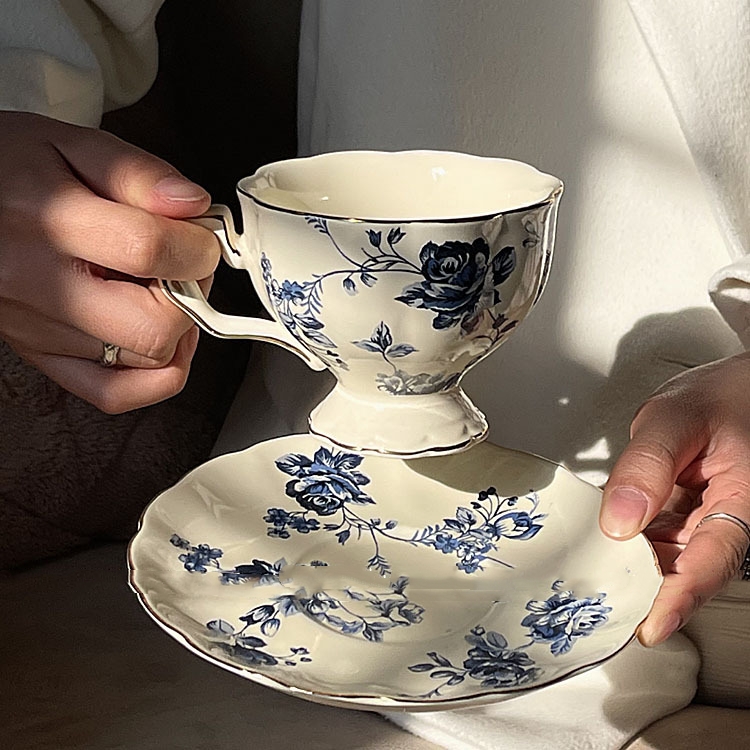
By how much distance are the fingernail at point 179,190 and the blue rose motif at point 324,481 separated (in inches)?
5.6

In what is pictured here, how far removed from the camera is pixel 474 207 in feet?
1.70

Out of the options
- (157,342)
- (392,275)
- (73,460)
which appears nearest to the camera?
(392,275)

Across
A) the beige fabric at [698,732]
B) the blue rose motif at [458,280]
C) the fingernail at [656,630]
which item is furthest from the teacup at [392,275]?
the beige fabric at [698,732]

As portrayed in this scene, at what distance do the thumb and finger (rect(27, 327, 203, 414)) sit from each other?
0.09 meters

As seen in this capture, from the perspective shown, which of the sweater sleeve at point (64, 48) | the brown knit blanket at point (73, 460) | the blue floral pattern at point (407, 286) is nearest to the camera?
the blue floral pattern at point (407, 286)

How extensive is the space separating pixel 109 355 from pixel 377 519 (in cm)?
16

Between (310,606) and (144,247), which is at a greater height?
(144,247)

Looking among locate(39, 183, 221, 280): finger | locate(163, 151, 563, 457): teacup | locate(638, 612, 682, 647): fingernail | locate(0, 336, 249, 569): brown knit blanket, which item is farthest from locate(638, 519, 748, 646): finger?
locate(0, 336, 249, 569): brown knit blanket

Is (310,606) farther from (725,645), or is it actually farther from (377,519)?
(725,645)

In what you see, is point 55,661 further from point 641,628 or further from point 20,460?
point 641,628

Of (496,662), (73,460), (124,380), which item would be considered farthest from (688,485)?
(73,460)

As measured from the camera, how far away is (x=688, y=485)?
1.95 ft

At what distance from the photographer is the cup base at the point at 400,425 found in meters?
0.48

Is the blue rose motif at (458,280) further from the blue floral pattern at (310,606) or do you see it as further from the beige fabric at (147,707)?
the beige fabric at (147,707)
